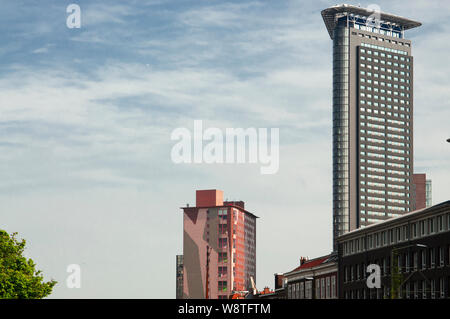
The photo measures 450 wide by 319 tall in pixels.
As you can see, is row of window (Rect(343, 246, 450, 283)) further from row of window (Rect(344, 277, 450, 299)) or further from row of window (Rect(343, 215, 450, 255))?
row of window (Rect(343, 215, 450, 255))

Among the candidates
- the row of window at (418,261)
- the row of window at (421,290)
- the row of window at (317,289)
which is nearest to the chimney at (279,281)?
the row of window at (317,289)

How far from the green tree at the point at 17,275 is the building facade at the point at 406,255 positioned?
125 ft

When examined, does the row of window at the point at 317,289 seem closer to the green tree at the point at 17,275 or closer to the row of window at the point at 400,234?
the row of window at the point at 400,234

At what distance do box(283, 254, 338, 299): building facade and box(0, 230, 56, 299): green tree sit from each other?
5868 centimetres

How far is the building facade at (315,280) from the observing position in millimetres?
137125

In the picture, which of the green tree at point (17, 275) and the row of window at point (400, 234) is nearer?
the green tree at point (17, 275)

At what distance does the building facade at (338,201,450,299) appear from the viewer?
102 meters

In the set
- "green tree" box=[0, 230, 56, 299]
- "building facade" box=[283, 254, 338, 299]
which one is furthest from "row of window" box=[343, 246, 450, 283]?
"green tree" box=[0, 230, 56, 299]

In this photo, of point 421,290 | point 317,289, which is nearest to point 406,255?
point 421,290

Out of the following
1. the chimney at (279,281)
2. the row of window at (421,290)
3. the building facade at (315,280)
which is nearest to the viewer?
the row of window at (421,290)
